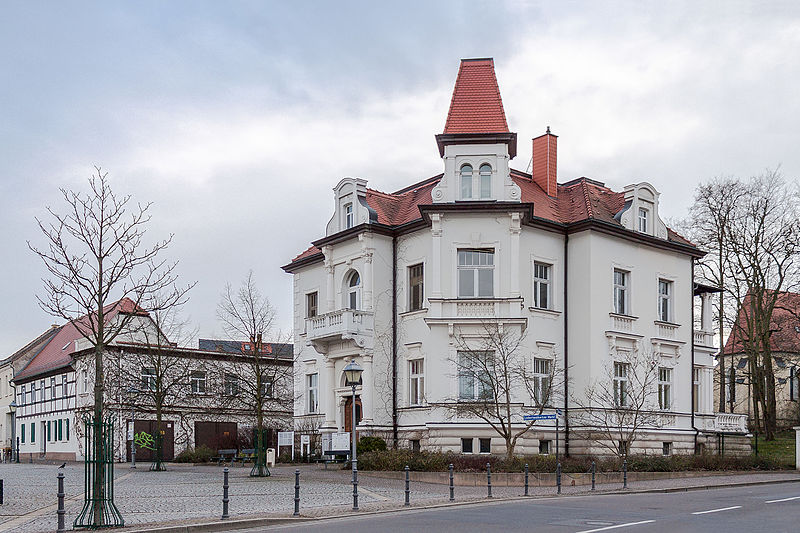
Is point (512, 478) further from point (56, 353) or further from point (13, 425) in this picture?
point (13, 425)

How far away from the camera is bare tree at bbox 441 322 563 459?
111 feet

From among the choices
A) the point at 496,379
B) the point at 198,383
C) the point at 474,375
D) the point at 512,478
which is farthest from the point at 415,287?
the point at 198,383

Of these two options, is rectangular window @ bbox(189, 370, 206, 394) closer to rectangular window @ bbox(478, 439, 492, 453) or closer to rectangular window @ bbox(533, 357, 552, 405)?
rectangular window @ bbox(533, 357, 552, 405)

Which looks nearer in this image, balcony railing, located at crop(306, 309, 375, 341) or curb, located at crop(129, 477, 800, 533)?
curb, located at crop(129, 477, 800, 533)

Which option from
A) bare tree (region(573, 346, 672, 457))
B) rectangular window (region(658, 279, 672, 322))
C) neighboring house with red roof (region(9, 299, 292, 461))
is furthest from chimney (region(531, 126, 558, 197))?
neighboring house with red roof (region(9, 299, 292, 461))

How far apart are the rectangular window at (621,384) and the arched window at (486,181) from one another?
8893mm

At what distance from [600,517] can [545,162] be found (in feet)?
84.3

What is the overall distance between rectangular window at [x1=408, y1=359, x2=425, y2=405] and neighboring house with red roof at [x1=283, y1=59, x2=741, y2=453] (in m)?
0.05

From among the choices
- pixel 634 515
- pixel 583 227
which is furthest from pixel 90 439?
pixel 583 227

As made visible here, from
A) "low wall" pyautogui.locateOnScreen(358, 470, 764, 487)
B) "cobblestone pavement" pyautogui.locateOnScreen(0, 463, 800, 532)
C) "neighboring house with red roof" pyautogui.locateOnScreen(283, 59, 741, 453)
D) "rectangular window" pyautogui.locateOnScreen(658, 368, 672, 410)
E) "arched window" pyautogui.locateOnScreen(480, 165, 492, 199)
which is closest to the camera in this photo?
"cobblestone pavement" pyautogui.locateOnScreen(0, 463, 800, 532)

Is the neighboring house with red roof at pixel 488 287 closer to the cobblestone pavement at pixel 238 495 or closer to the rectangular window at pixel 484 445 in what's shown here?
the rectangular window at pixel 484 445

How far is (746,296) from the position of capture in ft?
162

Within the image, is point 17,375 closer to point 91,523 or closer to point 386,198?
point 386,198

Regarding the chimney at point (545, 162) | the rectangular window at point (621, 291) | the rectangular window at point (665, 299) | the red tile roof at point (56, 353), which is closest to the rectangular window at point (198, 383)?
the red tile roof at point (56, 353)
